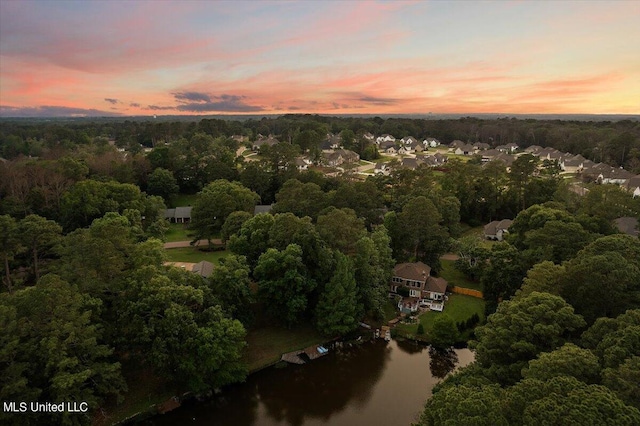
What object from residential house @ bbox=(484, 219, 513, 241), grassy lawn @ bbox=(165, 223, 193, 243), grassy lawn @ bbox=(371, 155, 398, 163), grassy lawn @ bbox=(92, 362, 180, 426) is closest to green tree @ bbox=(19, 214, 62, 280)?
grassy lawn @ bbox=(92, 362, 180, 426)

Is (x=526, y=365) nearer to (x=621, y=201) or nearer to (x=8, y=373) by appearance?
(x=8, y=373)

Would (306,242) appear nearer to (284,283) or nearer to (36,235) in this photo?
(284,283)

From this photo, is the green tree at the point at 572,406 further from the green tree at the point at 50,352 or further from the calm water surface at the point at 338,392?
the green tree at the point at 50,352

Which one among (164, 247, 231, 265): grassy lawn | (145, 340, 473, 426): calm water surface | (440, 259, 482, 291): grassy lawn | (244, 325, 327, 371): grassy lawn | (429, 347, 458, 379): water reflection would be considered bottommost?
(145, 340, 473, 426): calm water surface

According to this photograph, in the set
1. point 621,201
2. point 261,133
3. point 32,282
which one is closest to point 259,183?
point 32,282

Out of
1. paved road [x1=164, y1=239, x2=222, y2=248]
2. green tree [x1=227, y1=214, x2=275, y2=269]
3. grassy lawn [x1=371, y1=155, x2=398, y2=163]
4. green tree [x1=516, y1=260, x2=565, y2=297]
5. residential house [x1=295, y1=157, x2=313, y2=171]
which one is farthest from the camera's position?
grassy lawn [x1=371, y1=155, x2=398, y2=163]

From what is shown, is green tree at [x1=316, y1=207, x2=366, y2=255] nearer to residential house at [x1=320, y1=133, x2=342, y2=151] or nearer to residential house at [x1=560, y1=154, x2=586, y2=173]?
residential house at [x1=560, y1=154, x2=586, y2=173]

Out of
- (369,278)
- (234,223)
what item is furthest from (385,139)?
(369,278)
